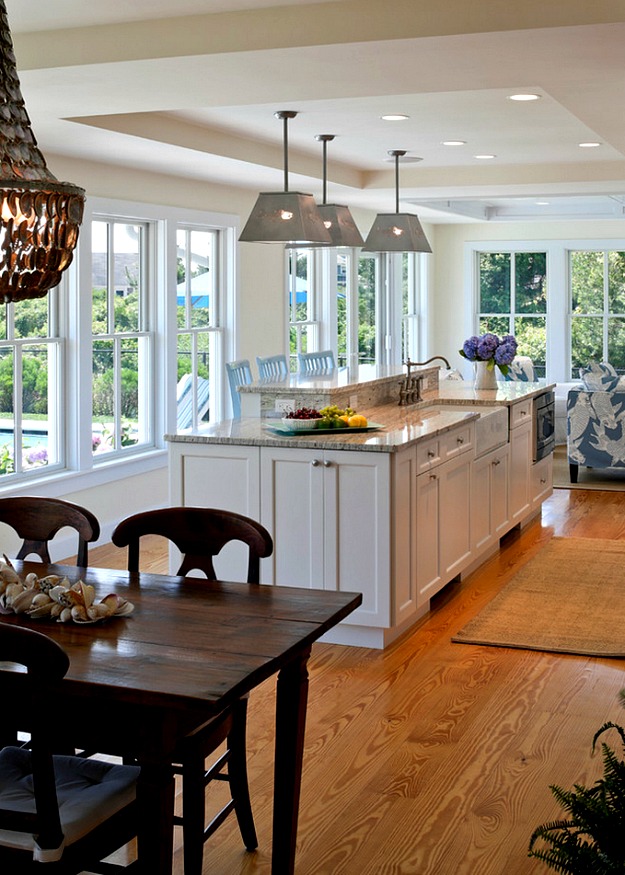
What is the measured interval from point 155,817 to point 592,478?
7818 millimetres

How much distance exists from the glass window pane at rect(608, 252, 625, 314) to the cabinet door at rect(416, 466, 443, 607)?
28.2 feet

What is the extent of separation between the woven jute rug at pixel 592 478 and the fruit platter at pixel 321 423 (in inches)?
160

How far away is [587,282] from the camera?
526 inches

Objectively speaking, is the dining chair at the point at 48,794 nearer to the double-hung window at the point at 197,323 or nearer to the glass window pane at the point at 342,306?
the double-hung window at the point at 197,323

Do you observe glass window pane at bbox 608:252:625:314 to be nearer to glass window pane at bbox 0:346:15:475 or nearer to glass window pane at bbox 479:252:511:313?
glass window pane at bbox 479:252:511:313

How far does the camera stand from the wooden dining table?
224cm

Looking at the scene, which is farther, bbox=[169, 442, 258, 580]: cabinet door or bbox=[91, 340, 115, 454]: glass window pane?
bbox=[91, 340, 115, 454]: glass window pane

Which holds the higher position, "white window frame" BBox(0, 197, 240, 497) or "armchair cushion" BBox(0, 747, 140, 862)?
"white window frame" BBox(0, 197, 240, 497)

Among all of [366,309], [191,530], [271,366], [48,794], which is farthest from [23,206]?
[366,309]

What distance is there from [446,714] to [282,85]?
2.48m

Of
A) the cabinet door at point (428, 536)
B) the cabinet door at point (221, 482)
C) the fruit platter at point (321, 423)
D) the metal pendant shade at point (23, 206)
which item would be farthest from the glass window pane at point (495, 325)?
the metal pendant shade at point (23, 206)

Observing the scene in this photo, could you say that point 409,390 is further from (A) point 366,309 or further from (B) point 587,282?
(B) point 587,282

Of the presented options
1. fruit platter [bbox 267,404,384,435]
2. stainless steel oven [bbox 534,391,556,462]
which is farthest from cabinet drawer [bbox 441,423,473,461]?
stainless steel oven [bbox 534,391,556,462]

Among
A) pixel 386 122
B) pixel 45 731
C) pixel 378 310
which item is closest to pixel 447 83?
pixel 386 122
